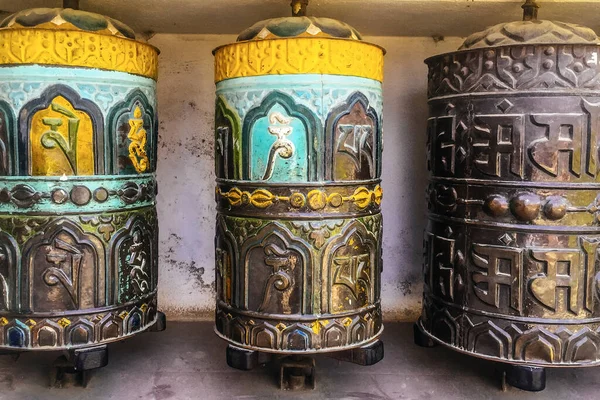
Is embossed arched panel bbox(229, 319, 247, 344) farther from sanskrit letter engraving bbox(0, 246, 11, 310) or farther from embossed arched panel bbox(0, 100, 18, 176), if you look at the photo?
embossed arched panel bbox(0, 100, 18, 176)

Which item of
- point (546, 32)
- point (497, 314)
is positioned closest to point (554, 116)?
point (546, 32)

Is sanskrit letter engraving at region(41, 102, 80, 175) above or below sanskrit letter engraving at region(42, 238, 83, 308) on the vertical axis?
above

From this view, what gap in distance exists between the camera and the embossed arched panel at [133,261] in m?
2.11

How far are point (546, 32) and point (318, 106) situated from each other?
2.95ft

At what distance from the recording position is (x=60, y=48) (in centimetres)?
194

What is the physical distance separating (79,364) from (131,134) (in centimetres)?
89

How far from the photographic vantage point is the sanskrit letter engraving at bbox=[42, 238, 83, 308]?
1994 mm

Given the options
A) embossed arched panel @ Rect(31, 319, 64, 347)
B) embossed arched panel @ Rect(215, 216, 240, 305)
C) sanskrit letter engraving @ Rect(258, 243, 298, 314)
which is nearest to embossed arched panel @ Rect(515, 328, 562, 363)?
sanskrit letter engraving @ Rect(258, 243, 298, 314)

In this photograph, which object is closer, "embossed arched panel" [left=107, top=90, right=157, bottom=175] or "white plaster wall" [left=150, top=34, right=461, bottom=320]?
"embossed arched panel" [left=107, top=90, right=157, bottom=175]

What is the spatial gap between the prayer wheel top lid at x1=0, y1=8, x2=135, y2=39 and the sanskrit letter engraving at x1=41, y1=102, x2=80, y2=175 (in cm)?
29

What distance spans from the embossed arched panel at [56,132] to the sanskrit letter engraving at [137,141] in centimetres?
16

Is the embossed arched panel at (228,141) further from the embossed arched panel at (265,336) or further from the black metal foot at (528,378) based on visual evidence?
the black metal foot at (528,378)

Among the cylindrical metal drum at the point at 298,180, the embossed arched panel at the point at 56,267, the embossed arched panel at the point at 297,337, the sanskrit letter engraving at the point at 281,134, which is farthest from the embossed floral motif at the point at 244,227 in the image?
the embossed arched panel at the point at 56,267

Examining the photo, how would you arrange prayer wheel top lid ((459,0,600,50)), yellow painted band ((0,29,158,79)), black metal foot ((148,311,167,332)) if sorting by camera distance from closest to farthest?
yellow painted band ((0,29,158,79))
prayer wheel top lid ((459,0,600,50))
black metal foot ((148,311,167,332))
